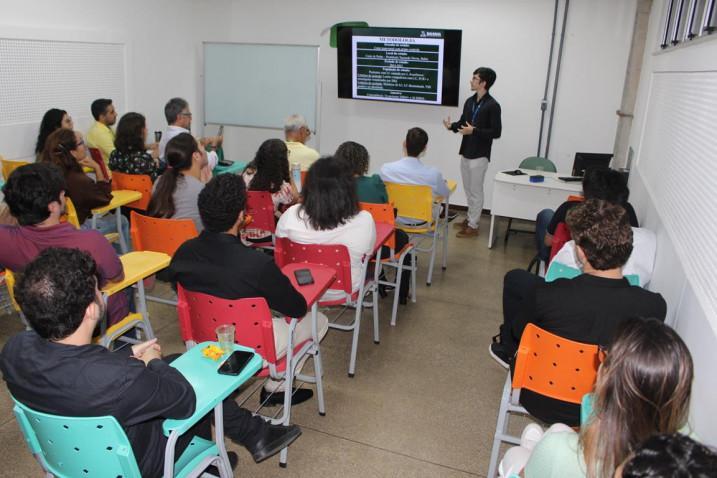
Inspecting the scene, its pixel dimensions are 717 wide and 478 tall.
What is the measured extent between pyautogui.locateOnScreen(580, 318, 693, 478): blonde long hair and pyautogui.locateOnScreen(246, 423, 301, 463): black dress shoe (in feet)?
4.68

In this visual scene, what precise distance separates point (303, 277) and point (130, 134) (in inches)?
107

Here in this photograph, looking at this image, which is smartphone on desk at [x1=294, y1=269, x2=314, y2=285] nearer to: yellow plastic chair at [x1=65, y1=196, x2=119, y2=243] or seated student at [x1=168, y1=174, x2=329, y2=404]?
seated student at [x1=168, y1=174, x2=329, y2=404]

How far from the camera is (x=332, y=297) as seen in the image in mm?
3021

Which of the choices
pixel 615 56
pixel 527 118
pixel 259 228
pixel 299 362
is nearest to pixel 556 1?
pixel 615 56

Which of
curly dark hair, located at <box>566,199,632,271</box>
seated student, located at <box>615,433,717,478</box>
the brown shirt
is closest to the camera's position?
seated student, located at <box>615,433,717,478</box>

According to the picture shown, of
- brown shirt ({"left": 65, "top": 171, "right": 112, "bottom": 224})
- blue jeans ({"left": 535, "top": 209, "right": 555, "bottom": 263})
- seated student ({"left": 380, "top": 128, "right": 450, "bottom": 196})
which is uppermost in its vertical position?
seated student ({"left": 380, "top": 128, "right": 450, "bottom": 196})

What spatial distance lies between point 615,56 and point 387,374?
486cm

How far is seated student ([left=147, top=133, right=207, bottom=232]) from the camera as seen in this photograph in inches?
136

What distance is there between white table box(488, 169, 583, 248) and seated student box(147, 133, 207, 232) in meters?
3.13

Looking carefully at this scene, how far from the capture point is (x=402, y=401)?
299 cm

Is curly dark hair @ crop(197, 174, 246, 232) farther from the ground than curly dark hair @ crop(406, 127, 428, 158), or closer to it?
closer to it

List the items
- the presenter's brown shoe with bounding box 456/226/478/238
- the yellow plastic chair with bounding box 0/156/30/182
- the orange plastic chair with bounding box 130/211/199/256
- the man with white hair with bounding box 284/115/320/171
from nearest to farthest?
the orange plastic chair with bounding box 130/211/199/256
the yellow plastic chair with bounding box 0/156/30/182
the man with white hair with bounding box 284/115/320/171
the presenter's brown shoe with bounding box 456/226/478/238

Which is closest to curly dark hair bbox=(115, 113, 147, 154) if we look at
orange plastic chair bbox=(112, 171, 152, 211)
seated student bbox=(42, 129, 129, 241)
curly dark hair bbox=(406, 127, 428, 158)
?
orange plastic chair bbox=(112, 171, 152, 211)

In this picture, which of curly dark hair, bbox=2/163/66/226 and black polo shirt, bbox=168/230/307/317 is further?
curly dark hair, bbox=2/163/66/226
